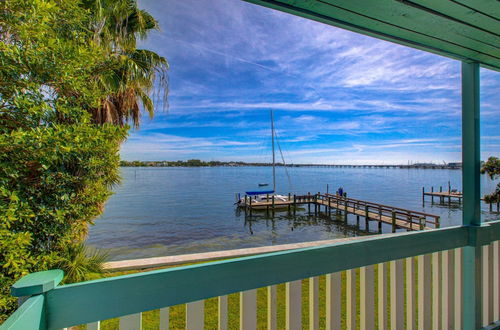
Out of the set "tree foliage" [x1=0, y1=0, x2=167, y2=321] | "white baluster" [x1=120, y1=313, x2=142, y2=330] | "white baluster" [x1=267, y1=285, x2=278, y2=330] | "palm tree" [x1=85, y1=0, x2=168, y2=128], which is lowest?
"white baluster" [x1=267, y1=285, x2=278, y2=330]

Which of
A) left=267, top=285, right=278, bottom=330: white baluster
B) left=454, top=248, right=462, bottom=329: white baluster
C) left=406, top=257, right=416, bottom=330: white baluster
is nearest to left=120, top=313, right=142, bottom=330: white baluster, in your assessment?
left=267, top=285, right=278, bottom=330: white baluster

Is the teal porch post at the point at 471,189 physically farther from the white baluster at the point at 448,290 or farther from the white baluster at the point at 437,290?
the white baluster at the point at 437,290

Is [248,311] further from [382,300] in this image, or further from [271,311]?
[382,300]

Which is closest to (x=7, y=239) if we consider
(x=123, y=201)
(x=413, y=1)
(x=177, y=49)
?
(x=413, y=1)

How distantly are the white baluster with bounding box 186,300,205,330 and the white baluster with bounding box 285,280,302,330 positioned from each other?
39 cm

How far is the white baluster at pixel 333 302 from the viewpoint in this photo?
112cm

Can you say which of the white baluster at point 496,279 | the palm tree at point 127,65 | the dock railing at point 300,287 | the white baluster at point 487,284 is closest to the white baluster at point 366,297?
the dock railing at point 300,287

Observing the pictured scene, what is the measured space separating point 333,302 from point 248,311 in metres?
0.45

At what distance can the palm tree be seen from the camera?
4.39 meters

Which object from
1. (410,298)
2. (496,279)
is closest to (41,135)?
(410,298)

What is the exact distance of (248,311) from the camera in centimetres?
96

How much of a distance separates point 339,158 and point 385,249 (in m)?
42.6

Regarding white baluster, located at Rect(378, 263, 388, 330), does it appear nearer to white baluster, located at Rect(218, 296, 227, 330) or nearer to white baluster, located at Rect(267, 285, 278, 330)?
white baluster, located at Rect(267, 285, 278, 330)

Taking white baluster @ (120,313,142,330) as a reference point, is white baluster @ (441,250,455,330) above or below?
below
